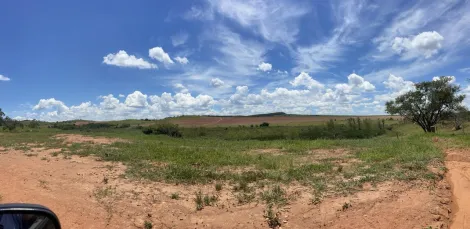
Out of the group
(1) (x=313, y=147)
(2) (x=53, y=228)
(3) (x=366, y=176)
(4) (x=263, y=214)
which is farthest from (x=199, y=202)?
(1) (x=313, y=147)

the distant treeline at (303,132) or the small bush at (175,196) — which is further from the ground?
the distant treeline at (303,132)

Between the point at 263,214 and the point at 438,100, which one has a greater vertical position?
the point at 438,100

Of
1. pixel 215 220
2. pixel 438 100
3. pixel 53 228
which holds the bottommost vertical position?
pixel 215 220

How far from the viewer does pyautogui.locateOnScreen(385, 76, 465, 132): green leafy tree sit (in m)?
33.1

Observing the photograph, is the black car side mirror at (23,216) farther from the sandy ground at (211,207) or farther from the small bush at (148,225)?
the sandy ground at (211,207)

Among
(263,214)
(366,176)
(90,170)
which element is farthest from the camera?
(90,170)

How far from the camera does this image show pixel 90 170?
12688mm

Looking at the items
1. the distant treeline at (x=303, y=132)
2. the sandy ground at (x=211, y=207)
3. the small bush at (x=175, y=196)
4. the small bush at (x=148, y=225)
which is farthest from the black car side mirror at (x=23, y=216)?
the distant treeline at (x=303, y=132)

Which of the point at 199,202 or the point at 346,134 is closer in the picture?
the point at 199,202

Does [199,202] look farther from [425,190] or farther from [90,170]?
[90,170]

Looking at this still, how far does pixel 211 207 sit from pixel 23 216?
6155mm

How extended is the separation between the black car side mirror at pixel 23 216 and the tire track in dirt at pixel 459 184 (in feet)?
22.3

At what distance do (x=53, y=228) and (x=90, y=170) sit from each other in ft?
37.6

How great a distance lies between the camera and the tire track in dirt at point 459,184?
20.8 ft
